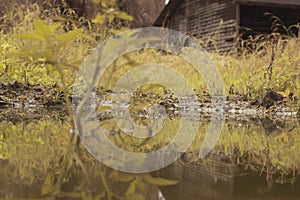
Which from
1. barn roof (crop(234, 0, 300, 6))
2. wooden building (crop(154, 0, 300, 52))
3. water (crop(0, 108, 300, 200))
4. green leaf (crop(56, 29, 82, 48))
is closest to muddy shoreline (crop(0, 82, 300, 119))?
water (crop(0, 108, 300, 200))

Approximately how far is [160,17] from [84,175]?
1429 cm

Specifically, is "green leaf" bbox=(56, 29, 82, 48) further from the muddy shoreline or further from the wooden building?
the wooden building

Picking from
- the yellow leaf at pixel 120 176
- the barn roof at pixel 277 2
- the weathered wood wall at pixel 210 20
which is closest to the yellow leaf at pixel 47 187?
the yellow leaf at pixel 120 176

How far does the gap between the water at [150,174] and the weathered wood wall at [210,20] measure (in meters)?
7.76

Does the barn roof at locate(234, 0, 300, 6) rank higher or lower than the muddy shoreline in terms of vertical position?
higher

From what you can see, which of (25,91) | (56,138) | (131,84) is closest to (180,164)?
(131,84)

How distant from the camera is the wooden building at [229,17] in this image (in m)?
10.3

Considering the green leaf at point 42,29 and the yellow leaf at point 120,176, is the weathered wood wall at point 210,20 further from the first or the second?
the yellow leaf at point 120,176

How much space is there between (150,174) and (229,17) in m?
10.4

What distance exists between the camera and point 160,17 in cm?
1481

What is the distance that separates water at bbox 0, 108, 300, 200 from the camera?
777 millimetres

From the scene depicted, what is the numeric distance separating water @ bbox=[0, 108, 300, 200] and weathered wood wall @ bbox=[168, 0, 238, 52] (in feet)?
25.5

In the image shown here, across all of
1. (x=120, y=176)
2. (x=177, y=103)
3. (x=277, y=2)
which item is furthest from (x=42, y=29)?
(x=277, y=2)

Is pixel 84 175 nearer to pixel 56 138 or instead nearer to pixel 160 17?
pixel 56 138
